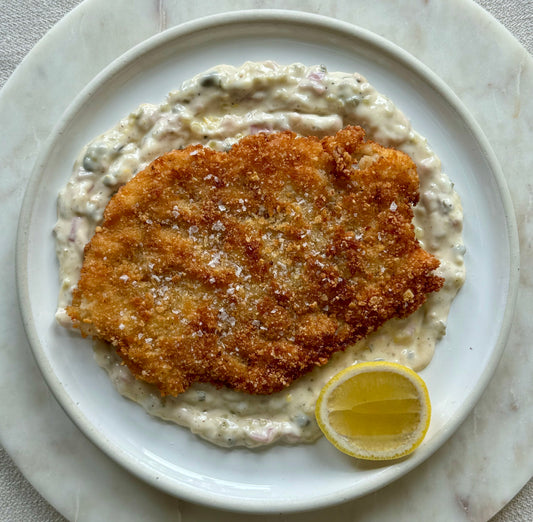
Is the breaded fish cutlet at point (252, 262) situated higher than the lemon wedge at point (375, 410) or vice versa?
the breaded fish cutlet at point (252, 262)

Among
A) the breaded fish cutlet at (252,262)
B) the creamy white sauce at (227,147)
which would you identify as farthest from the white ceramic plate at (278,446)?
the breaded fish cutlet at (252,262)

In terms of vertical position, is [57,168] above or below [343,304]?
above

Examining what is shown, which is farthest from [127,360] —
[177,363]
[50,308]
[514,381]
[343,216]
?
[514,381]

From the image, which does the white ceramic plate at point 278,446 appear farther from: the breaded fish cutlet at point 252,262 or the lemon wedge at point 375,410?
the breaded fish cutlet at point 252,262

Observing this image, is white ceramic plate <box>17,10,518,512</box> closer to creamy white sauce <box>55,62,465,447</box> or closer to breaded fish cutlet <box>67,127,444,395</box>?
creamy white sauce <box>55,62,465,447</box>

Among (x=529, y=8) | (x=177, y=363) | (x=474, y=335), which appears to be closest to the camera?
(x=177, y=363)

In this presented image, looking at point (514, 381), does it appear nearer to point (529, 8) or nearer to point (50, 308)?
point (529, 8)

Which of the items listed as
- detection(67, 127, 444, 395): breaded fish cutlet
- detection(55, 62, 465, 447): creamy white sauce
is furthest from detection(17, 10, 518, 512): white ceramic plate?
detection(67, 127, 444, 395): breaded fish cutlet
